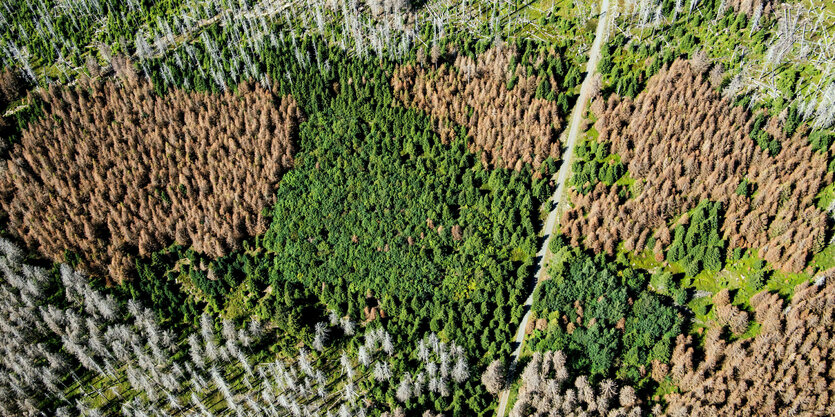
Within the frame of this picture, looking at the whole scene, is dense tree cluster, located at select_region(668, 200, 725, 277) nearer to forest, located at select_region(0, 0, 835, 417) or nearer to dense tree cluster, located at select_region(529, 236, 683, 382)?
forest, located at select_region(0, 0, 835, 417)

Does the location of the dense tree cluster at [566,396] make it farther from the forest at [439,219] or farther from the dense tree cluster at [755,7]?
the dense tree cluster at [755,7]

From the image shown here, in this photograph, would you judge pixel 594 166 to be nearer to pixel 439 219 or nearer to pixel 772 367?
pixel 439 219

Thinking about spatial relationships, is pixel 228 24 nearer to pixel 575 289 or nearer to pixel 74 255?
pixel 74 255

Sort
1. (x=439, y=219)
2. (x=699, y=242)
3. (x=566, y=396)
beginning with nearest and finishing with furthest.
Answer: (x=566, y=396) → (x=699, y=242) → (x=439, y=219)

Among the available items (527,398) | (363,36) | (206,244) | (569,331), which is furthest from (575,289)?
(363,36)

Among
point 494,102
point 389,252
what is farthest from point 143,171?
point 494,102

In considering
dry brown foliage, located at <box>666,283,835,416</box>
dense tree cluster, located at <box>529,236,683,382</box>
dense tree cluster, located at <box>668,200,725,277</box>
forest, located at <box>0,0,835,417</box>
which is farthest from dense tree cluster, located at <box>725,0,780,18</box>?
dense tree cluster, located at <box>529,236,683,382</box>
